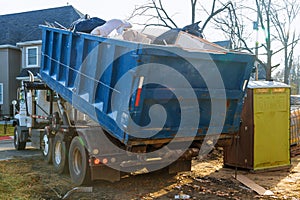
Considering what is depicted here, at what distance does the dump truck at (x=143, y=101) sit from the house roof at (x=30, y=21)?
702 inches

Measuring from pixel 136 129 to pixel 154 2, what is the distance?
14307 millimetres

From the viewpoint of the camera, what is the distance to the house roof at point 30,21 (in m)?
24.8

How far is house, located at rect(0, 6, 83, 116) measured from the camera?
77.2 feet

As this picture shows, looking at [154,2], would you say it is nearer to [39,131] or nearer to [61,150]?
[39,131]

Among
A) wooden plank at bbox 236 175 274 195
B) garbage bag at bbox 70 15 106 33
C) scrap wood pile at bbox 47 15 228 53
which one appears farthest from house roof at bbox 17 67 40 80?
wooden plank at bbox 236 175 274 195

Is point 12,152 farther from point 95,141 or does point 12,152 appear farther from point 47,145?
point 95,141

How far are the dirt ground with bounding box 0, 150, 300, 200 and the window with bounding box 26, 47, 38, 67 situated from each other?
15.4 metres

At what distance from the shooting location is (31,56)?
77.4 ft

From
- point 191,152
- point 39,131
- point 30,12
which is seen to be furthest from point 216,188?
point 30,12

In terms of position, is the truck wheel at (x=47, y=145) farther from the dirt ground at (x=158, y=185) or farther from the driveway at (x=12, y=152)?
the driveway at (x=12, y=152)

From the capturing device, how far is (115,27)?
272 inches

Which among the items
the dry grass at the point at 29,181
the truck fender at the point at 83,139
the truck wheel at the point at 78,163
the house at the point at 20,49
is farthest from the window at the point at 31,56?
the truck fender at the point at 83,139

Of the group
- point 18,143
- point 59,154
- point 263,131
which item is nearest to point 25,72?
point 18,143

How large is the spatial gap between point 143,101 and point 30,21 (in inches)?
920
